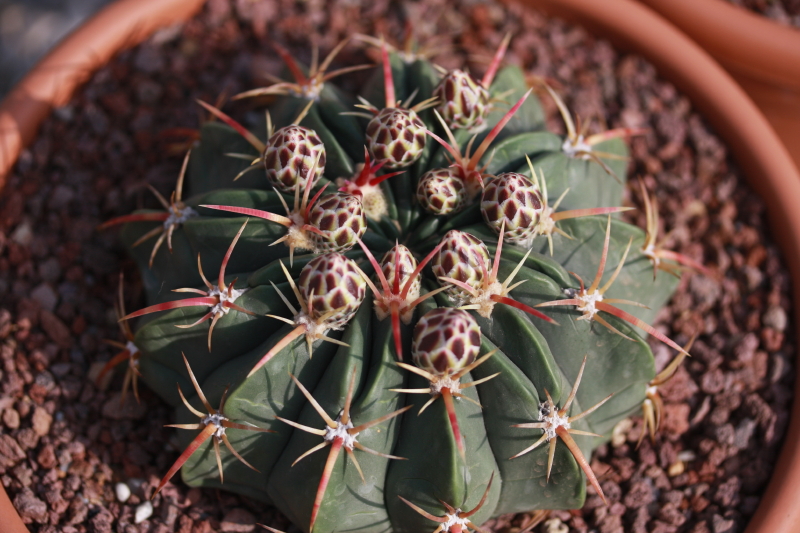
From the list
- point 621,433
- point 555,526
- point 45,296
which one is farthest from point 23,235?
point 621,433

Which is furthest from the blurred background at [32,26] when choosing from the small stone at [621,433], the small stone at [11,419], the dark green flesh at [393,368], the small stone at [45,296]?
the small stone at [621,433]

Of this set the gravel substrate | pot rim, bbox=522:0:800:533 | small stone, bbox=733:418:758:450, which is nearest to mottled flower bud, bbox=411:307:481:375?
the gravel substrate

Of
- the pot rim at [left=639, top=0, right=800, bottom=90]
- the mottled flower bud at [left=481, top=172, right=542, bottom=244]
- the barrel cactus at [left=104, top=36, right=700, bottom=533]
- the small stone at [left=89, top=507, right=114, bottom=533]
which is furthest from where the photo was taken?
the pot rim at [left=639, top=0, right=800, bottom=90]

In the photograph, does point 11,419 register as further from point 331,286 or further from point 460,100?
point 460,100

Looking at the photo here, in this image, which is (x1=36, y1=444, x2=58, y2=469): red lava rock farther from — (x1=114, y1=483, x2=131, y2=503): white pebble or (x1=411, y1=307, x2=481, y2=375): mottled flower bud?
(x1=411, y1=307, x2=481, y2=375): mottled flower bud

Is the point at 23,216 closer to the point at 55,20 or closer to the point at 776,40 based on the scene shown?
the point at 55,20

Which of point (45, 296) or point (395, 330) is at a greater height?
point (395, 330)

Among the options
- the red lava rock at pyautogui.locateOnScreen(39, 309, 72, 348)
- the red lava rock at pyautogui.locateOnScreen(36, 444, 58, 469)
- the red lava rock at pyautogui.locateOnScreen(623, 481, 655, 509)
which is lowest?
the red lava rock at pyautogui.locateOnScreen(623, 481, 655, 509)

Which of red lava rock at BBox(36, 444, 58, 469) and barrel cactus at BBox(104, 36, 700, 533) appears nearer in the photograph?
barrel cactus at BBox(104, 36, 700, 533)
